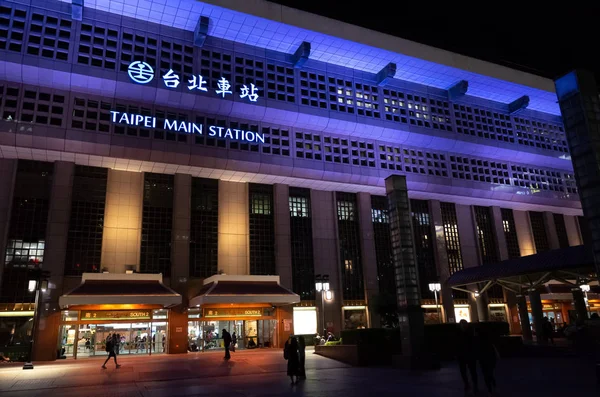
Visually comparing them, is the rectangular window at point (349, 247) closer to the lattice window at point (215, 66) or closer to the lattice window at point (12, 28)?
the lattice window at point (215, 66)

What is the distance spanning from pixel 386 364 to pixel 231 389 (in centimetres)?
966

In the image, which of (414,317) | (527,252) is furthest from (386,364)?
(527,252)

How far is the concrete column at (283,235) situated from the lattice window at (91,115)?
581 inches

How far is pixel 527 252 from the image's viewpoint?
50719 mm

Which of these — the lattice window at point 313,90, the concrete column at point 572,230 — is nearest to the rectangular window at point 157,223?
the lattice window at point 313,90

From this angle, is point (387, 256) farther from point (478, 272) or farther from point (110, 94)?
point (110, 94)

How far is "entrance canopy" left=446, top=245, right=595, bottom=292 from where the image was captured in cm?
2480

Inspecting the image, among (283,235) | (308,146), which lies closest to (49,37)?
(308,146)

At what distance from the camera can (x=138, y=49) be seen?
35406mm

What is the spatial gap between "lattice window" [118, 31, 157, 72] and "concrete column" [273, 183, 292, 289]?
14.2 m

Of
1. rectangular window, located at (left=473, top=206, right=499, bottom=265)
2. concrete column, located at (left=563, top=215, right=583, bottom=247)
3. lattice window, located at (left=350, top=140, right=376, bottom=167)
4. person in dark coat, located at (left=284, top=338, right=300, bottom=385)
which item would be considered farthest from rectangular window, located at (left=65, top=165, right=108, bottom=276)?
concrete column, located at (left=563, top=215, right=583, bottom=247)

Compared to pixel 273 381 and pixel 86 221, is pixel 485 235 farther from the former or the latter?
pixel 86 221

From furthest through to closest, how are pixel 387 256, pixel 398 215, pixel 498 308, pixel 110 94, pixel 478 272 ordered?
pixel 498 308, pixel 387 256, pixel 110 94, pixel 478 272, pixel 398 215

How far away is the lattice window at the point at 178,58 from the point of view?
3588 centimetres
